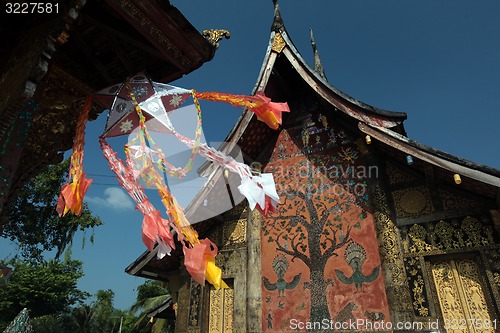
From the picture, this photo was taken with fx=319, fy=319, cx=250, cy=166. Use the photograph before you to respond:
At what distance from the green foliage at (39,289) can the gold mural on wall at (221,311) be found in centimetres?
1919

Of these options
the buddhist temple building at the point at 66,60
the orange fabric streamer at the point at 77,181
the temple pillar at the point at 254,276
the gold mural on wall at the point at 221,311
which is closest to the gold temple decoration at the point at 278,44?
the temple pillar at the point at 254,276

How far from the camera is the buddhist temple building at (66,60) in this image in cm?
244

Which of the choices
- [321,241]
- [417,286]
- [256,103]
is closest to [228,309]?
[321,241]

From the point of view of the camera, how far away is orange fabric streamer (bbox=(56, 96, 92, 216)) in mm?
2957

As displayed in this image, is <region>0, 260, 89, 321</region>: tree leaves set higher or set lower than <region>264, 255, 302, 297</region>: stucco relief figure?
higher

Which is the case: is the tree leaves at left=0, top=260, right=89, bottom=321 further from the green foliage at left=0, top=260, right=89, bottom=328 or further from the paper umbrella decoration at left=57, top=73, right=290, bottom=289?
the paper umbrella decoration at left=57, top=73, right=290, bottom=289

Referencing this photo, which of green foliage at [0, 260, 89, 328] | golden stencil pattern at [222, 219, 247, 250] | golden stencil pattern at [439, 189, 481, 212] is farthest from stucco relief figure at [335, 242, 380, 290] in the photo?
green foliage at [0, 260, 89, 328]

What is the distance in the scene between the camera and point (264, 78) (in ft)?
22.5

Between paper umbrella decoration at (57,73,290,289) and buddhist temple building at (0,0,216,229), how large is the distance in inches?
9.5

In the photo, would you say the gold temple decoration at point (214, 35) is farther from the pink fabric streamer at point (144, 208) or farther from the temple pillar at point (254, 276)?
the temple pillar at point (254, 276)

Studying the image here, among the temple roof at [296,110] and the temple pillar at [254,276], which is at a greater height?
the temple roof at [296,110]

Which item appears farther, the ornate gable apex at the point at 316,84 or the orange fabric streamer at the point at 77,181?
the ornate gable apex at the point at 316,84

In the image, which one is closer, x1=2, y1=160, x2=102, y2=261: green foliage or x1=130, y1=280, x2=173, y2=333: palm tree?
x1=2, y1=160, x2=102, y2=261: green foliage

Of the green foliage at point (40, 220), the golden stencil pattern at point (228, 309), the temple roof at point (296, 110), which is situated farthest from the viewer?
the green foliage at point (40, 220)
